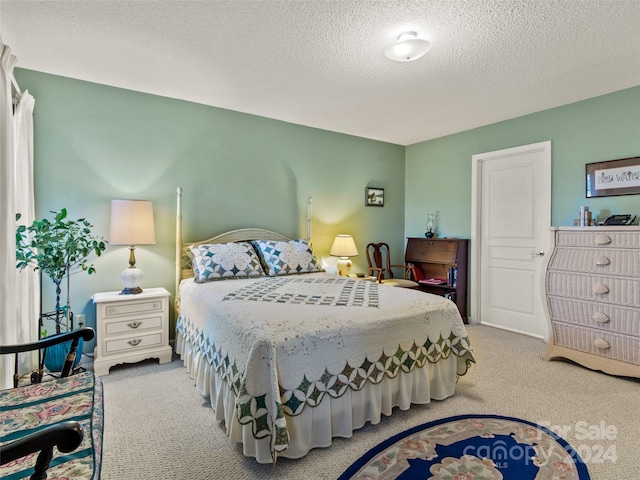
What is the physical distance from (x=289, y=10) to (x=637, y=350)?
138 inches

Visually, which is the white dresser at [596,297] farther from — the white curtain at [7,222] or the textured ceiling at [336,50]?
the white curtain at [7,222]

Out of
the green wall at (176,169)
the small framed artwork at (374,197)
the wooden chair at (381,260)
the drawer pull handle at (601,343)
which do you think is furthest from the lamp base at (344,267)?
the drawer pull handle at (601,343)

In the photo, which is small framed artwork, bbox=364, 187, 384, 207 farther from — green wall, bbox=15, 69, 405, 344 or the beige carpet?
the beige carpet

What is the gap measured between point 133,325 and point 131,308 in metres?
0.15

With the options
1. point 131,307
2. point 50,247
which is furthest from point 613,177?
point 50,247

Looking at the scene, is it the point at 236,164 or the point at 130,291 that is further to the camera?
the point at 236,164

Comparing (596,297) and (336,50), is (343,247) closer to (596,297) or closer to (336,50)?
(336,50)

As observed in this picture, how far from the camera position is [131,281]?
3.01 m

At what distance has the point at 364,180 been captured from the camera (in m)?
4.96

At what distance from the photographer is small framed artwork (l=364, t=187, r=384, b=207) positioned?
16.4 feet

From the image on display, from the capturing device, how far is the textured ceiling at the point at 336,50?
6.81 ft

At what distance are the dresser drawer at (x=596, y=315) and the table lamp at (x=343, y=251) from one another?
2.13 m

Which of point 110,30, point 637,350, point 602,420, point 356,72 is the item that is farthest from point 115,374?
point 637,350

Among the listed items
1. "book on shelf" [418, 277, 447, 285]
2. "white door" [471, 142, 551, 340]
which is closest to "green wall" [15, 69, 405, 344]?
"book on shelf" [418, 277, 447, 285]
